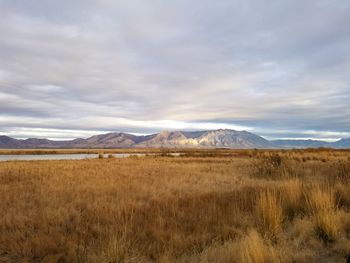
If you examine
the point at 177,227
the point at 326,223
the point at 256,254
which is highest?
the point at 326,223

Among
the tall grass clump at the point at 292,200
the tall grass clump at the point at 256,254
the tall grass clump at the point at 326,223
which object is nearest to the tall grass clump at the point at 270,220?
the tall grass clump at the point at 326,223

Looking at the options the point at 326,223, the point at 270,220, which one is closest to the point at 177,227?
the point at 270,220

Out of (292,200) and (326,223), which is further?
(292,200)

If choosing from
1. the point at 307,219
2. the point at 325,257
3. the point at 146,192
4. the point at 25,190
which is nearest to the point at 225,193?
the point at 146,192

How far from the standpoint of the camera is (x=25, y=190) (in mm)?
13578

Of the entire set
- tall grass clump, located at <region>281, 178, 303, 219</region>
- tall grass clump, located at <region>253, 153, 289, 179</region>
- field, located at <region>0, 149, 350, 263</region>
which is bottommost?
field, located at <region>0, 149, 350, 263</region>

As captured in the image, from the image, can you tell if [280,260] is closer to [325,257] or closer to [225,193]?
[325,257]

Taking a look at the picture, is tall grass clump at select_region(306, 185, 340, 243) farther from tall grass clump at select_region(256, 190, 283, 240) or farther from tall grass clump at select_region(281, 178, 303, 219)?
tall grass clump at select_region(281, 178, 303, 219)

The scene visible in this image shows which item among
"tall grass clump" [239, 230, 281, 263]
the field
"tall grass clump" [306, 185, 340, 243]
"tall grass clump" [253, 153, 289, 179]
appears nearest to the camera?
"tall grass clump" [239, 230, 281, 263]

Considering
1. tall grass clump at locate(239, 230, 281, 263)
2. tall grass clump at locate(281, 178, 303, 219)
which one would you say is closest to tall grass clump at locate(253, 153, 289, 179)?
tall grass clump at locate(281, 178, 303, 219)

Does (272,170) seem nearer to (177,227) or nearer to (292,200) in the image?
(292,200)

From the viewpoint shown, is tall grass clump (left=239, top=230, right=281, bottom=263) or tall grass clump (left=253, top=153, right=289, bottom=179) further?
tall grass clump (left=253, top=153, right=289, bottom=179)

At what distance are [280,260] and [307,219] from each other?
3.08m

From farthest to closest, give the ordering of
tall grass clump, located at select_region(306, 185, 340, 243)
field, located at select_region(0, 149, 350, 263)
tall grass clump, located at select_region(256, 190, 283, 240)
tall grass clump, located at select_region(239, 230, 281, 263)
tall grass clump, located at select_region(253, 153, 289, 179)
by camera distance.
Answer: tall grass clump, located at select_region(253, 153, 289, 179)
tall grass clump, located at select_region(256, 190, 283, 240)
tall grass clump, located at select_region(306, 185, 340, 243)
field, located at select_region(0, 149, 350, 263)
tall grass clump, located at select_region(239, 230, 281, 263)
